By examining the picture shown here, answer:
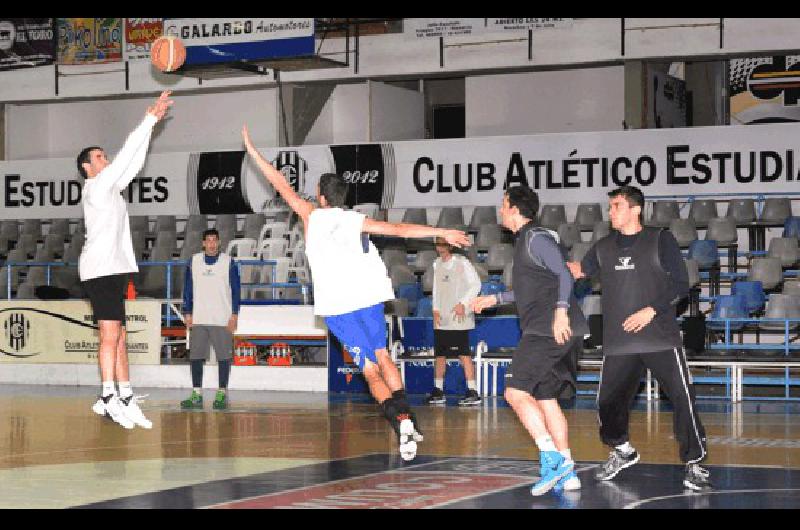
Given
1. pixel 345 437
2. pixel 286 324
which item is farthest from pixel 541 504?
pixel 286 324

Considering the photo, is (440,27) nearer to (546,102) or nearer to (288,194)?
(546,102)

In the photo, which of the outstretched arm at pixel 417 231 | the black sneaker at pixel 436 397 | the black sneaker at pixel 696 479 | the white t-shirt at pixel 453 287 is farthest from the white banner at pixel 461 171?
Answer: the black sneaker at pixel 696 479

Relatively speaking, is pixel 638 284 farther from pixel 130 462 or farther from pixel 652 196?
pixel 652 196

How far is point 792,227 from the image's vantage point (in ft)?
73.8

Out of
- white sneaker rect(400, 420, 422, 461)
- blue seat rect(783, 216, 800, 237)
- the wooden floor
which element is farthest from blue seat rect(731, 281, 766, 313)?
white sneaker rect(400, 420, 422, 461)

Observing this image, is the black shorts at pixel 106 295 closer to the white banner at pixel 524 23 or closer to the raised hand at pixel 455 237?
the raised hand at pixel 455 237

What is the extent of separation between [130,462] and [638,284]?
441cm

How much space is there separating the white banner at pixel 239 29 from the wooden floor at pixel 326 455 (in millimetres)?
9888

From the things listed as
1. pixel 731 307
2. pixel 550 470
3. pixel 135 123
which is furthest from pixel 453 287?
pixel 135 123

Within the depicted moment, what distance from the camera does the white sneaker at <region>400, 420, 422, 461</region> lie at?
1052cm

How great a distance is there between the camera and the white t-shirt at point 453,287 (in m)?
18.2

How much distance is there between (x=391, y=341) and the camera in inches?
787

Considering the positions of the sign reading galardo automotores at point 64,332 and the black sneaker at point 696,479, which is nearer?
the black sneaker at point 696,479

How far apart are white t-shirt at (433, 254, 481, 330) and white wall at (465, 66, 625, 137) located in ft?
36.4
